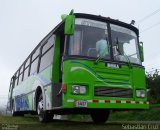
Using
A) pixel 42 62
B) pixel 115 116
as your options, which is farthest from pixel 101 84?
pixel 115 116

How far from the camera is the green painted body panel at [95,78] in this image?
31.0ft

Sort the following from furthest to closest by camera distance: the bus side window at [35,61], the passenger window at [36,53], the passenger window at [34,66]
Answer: the passenger window at [34,66], the bus side window at [35,61], the passenger window at [36,53]

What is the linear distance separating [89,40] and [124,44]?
4.16ft

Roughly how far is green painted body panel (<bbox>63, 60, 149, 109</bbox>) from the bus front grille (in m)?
0.09

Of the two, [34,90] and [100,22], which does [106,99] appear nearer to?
[100,22]

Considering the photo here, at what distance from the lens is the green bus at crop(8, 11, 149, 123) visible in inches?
375

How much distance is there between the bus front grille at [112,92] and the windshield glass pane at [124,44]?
0.96m

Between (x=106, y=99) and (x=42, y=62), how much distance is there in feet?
12.8

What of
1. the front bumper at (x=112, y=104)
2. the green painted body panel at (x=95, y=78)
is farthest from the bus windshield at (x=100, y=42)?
the front bumper at (x=112, y=104)

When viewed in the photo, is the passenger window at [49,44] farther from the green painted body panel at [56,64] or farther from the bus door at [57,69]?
the green painted body panel at [56,64]

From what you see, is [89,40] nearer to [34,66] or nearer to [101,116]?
[101,116]

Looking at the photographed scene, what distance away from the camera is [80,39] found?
10.0 m

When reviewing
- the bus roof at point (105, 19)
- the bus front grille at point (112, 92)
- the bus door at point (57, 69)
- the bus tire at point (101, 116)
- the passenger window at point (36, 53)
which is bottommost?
the bus tire at point (101, 116)

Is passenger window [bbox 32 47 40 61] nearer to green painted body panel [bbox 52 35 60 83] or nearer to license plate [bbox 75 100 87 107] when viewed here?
green painted body panel [bbox 52 35 60 83]
